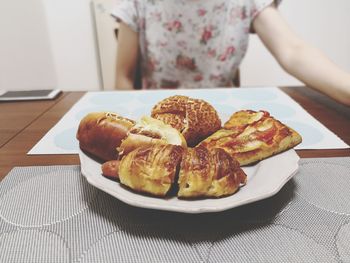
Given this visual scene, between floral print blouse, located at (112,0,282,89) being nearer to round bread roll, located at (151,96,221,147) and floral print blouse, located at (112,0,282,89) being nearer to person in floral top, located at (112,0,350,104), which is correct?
person in floral top, located at (112,0,350,104)

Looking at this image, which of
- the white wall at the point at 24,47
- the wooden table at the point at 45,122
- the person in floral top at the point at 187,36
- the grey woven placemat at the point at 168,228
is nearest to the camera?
the grey woven placemat at the point at 168,228

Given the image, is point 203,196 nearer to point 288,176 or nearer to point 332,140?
point 288,176

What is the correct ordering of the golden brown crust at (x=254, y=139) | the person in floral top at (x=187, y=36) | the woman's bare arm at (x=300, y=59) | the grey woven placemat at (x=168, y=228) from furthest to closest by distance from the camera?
the person in floral top at (x=187, y=36), the woman's bare arm at (x=300, y=59), the golden brown crust at (x=254, y=139), the grey woven placemat at (x=168, y=228)

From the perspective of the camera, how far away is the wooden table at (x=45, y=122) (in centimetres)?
54

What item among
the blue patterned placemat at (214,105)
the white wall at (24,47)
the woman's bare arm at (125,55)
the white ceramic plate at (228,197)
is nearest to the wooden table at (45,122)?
the blue patterned placemat at (214,105)

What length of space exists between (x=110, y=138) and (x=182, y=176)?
0.13m

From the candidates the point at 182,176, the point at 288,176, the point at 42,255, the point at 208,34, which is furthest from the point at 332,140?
the point at 208,34

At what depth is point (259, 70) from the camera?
2277 millimetres

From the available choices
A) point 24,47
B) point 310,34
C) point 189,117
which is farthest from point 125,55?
point 310,34

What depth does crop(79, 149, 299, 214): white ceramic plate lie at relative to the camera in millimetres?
333

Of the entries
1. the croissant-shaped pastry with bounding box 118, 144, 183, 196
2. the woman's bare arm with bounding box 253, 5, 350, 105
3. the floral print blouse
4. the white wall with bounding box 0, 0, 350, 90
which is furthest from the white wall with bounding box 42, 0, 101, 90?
the croissant-shaped pastry with bounding box 118, 144, 183, 196

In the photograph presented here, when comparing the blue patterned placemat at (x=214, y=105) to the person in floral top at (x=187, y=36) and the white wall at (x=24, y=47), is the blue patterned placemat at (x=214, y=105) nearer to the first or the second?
the person in floral top at (x=187, y=36)

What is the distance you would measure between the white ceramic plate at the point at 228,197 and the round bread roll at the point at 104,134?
0.01 meters

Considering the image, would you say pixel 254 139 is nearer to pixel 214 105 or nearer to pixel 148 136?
pixel 148 136
